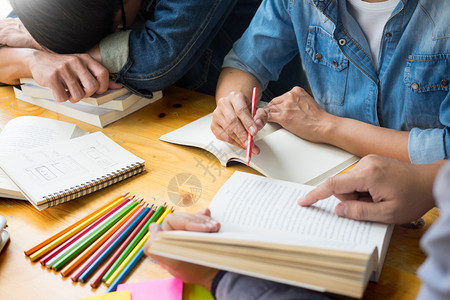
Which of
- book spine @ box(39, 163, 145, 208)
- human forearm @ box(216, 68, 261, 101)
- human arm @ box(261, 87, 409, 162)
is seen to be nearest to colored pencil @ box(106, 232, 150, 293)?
book spine @ box(39, 163, 145, 208)

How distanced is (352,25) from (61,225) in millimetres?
800

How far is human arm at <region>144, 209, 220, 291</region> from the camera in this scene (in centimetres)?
62

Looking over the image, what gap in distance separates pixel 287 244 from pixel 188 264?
0.18m

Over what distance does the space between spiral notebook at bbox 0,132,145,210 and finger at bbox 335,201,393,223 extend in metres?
0.49

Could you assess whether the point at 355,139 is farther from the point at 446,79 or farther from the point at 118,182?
the point at 118,182

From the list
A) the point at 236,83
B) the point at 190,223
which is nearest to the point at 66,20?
the point at 236,83

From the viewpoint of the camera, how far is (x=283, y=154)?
0.95 m

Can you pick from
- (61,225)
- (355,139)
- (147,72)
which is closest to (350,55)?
(355,139)

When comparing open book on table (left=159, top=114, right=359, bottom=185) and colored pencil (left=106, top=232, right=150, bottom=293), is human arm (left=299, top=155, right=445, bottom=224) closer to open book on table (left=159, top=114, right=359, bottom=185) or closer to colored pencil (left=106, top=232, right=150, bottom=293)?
open book on table (left=159, top=114, right=359, bottom=185)

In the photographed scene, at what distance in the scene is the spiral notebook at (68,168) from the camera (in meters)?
0.86

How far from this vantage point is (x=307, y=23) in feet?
3.50

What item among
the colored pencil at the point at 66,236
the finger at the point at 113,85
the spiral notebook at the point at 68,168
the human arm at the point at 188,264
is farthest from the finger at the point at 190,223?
the finger at the point at 113,85

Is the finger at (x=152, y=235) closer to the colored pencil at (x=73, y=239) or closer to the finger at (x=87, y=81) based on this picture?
the colored pencil at (x=73, y=239)

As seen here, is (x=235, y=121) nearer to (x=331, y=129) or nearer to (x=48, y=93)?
(x=331, y=129)
